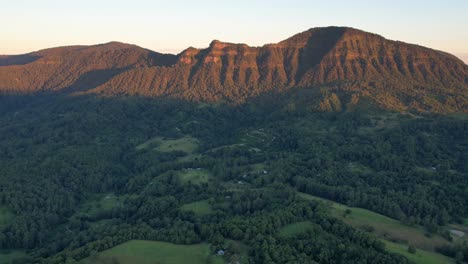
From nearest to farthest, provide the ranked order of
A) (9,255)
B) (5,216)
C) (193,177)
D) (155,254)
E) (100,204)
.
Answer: (155,254) → (9,255) → (5,216) → (100,204) → (193,177)

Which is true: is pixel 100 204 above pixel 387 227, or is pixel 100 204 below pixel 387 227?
below

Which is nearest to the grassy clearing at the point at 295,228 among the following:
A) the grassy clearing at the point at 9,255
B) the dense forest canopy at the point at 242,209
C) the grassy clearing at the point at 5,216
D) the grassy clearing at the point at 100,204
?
the dense forest canopy at the point at 242,209

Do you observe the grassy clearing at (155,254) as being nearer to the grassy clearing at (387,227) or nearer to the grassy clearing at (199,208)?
the grassy clearing at (199,208)

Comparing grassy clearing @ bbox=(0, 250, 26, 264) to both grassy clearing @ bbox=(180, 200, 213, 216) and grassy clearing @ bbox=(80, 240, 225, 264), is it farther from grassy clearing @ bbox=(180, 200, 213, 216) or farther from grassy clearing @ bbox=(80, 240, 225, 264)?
grassy clearing @ bbox=(180, 200, 213, 216)

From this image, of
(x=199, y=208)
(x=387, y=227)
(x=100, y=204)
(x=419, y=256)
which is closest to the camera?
(x=419, y=256)

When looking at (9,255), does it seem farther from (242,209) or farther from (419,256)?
(419,256)

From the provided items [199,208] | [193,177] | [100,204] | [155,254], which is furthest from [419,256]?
[100,204]

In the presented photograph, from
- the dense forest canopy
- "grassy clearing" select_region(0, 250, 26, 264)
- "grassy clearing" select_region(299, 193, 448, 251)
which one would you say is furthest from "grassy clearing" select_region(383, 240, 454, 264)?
"grassy clearing" select_region(0, 250, 26, 264)
